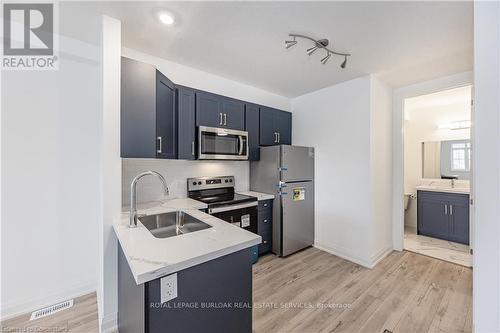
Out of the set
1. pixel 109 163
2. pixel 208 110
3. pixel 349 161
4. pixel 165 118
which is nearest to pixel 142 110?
pixel 165 118

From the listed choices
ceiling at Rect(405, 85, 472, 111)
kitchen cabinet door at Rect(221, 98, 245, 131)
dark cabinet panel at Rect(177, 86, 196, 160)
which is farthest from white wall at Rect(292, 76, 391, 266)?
dark cabinet panel at Rect(177, 86, 196, 160)

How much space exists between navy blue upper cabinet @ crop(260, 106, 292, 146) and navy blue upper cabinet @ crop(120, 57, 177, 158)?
1534 mm

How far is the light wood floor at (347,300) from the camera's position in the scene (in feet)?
5.66

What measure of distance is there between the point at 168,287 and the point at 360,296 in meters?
2.02

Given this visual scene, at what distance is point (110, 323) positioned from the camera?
1663mm

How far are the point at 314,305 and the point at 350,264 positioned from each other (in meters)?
1.12

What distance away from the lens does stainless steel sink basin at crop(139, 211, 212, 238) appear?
1791 mm

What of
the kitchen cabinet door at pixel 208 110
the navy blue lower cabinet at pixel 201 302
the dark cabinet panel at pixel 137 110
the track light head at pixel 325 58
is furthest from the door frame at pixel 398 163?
the dark cabinet panel at pixel 137 110

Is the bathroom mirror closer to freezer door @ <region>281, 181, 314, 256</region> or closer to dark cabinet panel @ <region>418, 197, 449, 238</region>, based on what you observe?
dark cabinet panel @ <region>418, 197, 449, 238</region>

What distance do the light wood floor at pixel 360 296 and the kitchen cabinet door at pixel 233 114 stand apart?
1904mm

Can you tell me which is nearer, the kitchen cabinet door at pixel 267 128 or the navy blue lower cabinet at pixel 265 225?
the navy blue lower cabinet at pixel 265 225

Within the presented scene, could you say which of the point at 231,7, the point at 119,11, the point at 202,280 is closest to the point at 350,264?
the point at 202,280

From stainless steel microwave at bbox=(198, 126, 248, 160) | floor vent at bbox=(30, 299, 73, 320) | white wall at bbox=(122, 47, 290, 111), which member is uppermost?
white wall at bbox=(122, 47, 290, 111)

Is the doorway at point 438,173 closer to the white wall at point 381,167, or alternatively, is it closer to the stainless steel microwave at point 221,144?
the white wall at point 381,167
